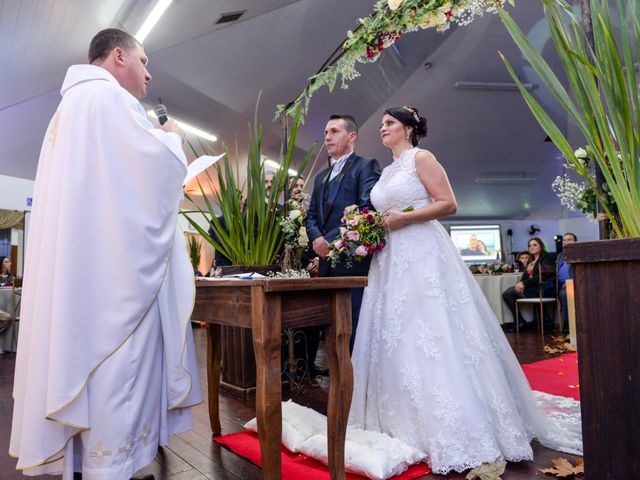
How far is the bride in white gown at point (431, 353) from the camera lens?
6.28ft

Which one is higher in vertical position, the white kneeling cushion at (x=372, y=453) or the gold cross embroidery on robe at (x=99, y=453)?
the gold cross embroidery on robe at (x=99, y=453)

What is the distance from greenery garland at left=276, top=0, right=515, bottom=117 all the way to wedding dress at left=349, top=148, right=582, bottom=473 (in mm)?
625

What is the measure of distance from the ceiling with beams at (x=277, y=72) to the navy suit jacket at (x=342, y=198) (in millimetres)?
3238

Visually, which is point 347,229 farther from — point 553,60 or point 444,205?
point 553,60

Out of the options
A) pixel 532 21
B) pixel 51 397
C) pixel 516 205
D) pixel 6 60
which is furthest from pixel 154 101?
pixel 516 205

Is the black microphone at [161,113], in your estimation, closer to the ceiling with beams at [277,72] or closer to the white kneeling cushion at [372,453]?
the white kneeling cushion at [372,453]

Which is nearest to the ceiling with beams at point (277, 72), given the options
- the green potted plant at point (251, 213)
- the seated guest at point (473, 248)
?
the seated guest at point (473, 248)

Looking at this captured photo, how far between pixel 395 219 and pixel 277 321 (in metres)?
0.97

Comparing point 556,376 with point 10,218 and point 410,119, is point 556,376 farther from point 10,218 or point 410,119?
point 10,218

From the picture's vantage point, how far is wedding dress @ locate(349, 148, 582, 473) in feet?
6.27

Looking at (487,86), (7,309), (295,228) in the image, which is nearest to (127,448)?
(295,228)

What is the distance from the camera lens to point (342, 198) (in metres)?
2.77

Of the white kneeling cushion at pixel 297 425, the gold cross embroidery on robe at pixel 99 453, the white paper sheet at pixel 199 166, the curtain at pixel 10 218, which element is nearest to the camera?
the gold cross embroidery on robe at pixel 99 453

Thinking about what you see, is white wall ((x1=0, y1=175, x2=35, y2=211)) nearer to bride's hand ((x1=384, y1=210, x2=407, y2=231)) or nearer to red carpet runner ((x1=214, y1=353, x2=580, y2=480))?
red carpet runner ((x1=214, y1=353, x2=580, y2=480))
